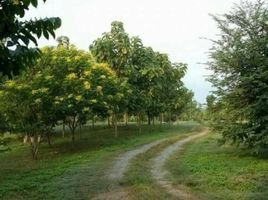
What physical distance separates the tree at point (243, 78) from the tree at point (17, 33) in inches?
647

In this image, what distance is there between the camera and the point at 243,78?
68.4 ft

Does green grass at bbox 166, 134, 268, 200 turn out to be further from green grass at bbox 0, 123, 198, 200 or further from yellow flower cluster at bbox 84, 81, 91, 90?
yellow flower cluster at bbox 84, 81, 91, 90

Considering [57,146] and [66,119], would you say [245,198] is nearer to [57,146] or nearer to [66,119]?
[66,119]

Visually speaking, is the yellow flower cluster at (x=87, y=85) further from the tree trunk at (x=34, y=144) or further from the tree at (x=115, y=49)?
the tree at (x=115, y=49)

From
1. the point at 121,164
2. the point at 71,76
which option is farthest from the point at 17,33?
the point at 71,76

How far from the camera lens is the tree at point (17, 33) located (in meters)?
4.37

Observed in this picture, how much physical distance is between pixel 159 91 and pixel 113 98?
16.1 meters

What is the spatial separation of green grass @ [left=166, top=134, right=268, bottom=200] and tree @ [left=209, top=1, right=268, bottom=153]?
4.25ft

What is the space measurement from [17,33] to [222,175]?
43.2ft

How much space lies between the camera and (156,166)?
1997cm

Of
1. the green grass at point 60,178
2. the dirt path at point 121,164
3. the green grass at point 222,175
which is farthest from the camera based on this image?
the dirt path at point 121,164

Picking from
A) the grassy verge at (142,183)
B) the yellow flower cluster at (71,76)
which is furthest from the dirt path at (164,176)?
the yellow flower cluster at (71,76)

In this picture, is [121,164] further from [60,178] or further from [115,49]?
[115,49]

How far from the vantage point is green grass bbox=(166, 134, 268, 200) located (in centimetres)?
1351
